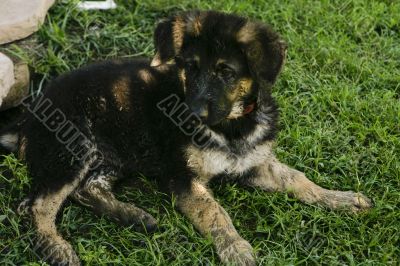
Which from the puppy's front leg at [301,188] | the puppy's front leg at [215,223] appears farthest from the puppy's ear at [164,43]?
the puppy's front leg at [301,188]

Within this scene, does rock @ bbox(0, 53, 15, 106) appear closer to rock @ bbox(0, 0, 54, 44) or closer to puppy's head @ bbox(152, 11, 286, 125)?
rock @ bbox(0, 0, 54, 44)

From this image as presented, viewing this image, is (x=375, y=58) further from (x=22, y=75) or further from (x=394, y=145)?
(x=22, y=75)

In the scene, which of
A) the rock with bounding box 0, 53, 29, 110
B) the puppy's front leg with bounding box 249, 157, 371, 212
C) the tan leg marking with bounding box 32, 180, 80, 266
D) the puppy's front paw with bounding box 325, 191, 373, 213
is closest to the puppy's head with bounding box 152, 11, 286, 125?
the puppy's front leg with bounding box 249, 157, 371, 212

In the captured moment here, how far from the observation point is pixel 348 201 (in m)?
4.50

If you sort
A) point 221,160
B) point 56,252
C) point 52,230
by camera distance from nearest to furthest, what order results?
point 56,252 < point 52,230 < point 221,160

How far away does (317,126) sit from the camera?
17.3ft

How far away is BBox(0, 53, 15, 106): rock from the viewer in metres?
4.80

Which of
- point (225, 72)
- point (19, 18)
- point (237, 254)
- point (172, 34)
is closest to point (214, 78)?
point (225, 72)

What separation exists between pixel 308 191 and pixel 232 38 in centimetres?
133

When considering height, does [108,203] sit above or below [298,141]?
below

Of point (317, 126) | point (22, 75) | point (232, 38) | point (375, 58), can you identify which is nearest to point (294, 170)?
point (317, 126)

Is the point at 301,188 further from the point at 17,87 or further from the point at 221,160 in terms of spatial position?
the point at 17,87

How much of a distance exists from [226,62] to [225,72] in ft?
0.23

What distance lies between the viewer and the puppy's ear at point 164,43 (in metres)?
4.26
